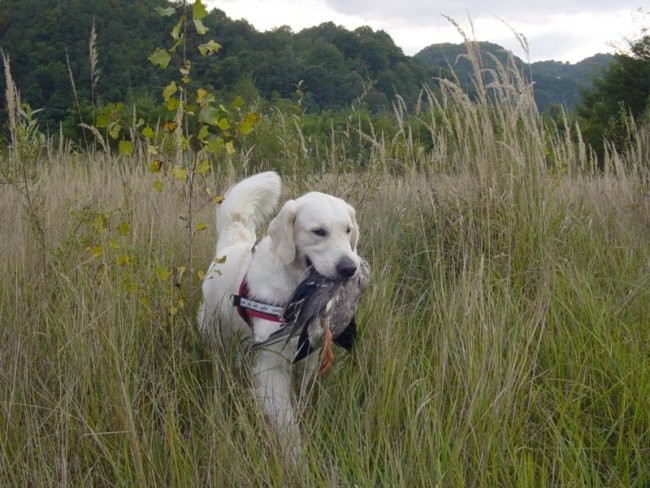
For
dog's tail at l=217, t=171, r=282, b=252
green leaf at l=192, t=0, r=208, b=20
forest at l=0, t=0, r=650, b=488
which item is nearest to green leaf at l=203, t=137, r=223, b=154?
forest at l=0, t=0, r=650, b=488

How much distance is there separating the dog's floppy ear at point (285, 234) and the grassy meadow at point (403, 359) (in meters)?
0.33

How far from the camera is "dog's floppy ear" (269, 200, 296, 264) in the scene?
8.24 ft

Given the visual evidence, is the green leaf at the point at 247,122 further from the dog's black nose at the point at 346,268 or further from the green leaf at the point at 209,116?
the dog's black nose at the point at 346,268

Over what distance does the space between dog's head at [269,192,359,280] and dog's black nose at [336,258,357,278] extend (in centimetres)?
3

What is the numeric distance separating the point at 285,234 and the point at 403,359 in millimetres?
723

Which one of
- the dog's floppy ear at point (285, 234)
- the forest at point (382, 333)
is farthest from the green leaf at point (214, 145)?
the dog's floppy ear at point (285, 234)

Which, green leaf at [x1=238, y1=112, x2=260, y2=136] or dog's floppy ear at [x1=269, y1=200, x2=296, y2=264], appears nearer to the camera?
green leaf at [x1=238, y1=112, x2=260, y2=136]

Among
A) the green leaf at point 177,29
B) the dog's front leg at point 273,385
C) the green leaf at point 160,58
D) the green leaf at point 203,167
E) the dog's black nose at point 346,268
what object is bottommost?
the dog's front leg at point 273,385

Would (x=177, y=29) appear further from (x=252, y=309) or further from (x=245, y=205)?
(x=245, y=205)

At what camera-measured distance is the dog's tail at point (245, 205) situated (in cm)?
317

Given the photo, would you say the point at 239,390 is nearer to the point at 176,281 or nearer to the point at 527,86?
the point at 176,281

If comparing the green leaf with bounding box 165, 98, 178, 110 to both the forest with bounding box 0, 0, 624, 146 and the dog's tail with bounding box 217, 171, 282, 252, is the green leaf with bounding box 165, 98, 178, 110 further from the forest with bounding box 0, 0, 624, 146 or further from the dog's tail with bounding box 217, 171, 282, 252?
the dog's tail with bounding box 217, 171, 282, 252

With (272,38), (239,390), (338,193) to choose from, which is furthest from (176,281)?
(272,38)

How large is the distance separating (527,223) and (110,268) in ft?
6.64
